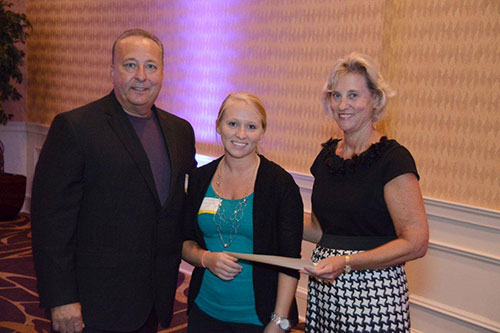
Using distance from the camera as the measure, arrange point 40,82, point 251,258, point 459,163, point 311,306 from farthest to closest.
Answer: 1. point 40,82
2. point 459,163
3. point 311,306
4. point 251,258

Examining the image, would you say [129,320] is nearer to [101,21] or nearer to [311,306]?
[311,306]

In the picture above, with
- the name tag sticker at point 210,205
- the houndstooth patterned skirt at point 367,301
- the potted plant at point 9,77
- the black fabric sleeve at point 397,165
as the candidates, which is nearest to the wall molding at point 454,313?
the houndstooth patterned skirt at point 367,301

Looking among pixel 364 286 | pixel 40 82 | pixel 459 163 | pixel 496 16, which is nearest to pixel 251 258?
pixel 364 286

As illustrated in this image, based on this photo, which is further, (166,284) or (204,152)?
(204,152)

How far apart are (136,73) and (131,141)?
0.97 feet

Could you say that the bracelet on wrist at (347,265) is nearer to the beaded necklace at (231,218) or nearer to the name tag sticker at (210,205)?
the beaded necklace at (231,218)

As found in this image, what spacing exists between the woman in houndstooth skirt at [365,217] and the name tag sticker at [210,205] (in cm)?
44

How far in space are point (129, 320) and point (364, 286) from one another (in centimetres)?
98

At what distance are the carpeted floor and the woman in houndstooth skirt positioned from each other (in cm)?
220

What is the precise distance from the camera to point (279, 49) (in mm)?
4473

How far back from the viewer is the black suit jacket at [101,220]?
6.95 feet

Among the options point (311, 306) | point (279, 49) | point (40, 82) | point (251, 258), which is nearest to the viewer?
point (251, 258)

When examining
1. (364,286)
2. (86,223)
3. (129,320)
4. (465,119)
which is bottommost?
(129,320)

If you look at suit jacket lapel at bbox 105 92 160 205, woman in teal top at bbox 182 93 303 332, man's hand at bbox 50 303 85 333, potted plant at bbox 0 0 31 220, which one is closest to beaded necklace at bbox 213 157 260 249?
woman in teal top at bbox 182 93 303 332
